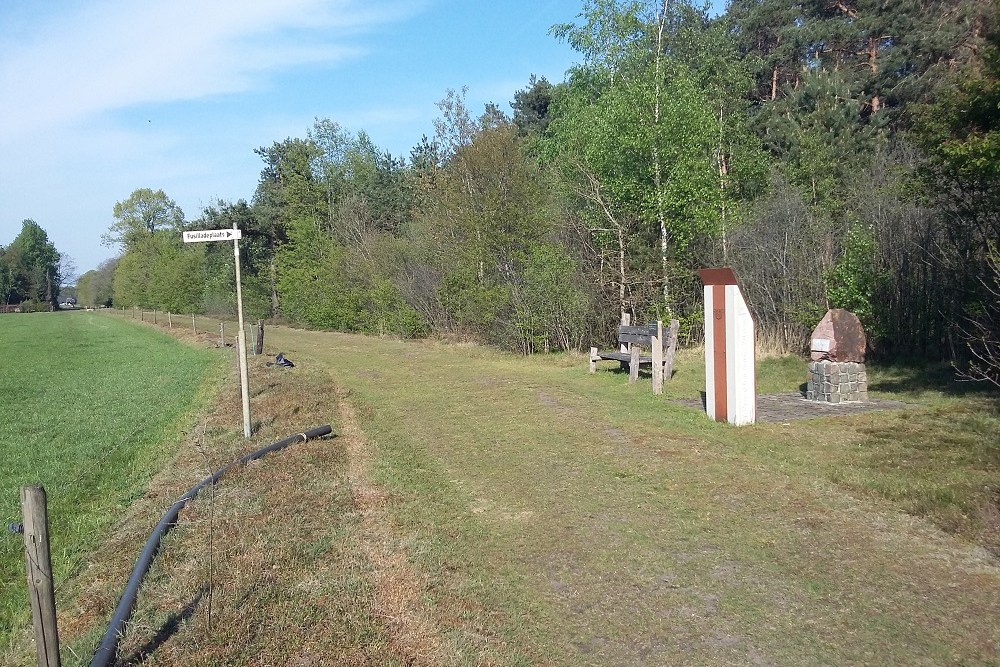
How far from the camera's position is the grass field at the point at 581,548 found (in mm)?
4027

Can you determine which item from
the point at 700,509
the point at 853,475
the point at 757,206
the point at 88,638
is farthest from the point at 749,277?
the point at 88,638

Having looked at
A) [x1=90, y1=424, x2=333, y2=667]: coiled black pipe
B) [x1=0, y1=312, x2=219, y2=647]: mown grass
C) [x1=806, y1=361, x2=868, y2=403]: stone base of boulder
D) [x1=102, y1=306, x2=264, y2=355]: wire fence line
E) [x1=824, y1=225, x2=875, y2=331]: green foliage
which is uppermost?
[x1=824, y1=225, x2=875, y2=331]: green foliage

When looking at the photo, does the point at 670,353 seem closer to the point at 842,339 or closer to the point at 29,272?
the point at 842,339

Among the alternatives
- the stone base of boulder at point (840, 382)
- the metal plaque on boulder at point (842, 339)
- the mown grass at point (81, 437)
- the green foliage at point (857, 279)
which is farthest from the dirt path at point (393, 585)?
the green foliage at point (857, 279)

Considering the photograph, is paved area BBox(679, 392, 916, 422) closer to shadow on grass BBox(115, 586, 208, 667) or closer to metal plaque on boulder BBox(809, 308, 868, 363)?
metal plaque on boulder BBox(809, 308, 868, 363)

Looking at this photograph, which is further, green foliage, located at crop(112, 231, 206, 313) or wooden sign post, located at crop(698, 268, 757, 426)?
green foliage, located at crop(112, 231, 206, 313)

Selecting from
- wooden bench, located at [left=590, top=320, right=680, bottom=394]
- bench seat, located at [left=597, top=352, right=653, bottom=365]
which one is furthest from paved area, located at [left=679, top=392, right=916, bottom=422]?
bench seat, located at [left=597, top=352, right=653, bottom=365]

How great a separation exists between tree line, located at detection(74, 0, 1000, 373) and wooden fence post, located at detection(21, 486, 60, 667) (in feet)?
35.0

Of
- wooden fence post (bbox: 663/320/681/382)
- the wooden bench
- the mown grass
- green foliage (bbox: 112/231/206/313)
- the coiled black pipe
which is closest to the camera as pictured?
the coiled black pipe

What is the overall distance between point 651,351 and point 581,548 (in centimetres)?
962

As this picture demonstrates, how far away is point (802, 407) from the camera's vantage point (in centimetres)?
1088

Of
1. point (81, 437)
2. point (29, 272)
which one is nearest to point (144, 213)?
point (29, 272)

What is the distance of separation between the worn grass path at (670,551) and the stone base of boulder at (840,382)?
1272 mm

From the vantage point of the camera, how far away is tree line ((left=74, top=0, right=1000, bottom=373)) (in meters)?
14.4
